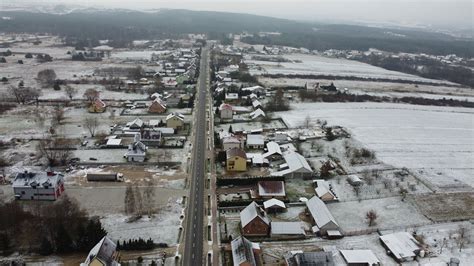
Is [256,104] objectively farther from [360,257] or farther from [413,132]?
[360,257]

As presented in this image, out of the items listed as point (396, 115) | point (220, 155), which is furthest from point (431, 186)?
point (396, 115)

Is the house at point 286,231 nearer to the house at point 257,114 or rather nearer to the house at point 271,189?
the house at point 271,189

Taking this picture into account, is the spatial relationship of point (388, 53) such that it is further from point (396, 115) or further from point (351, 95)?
point (396, 115)

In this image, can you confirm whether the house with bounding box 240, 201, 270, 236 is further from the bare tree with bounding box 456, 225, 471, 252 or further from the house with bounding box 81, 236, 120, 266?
the bare tree with bounding box 456, 225, 471, 252

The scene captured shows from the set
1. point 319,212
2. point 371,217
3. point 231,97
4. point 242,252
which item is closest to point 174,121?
point 231,97

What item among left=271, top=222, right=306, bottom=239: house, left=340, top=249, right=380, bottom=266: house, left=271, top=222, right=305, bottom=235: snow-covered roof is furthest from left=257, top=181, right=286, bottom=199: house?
left=340, top=249, right=380, bottom=266: house

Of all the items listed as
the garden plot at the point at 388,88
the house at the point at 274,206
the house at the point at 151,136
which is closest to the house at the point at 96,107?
the house at the point at 151,136
